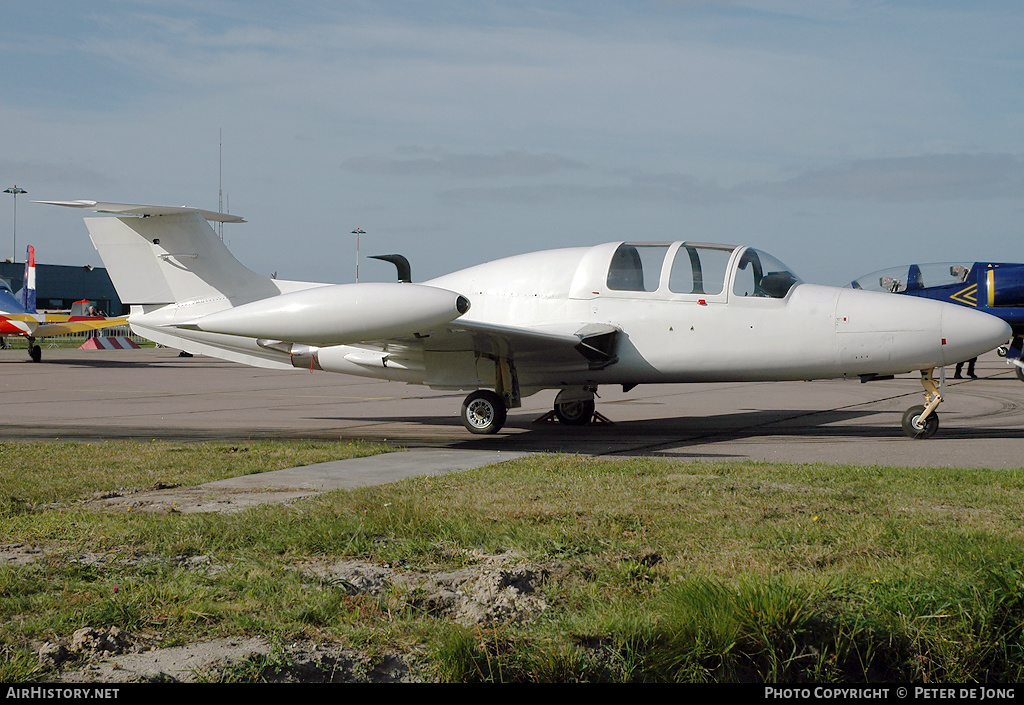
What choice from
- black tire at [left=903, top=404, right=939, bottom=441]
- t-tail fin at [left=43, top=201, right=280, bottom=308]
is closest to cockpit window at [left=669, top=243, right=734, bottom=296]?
black tire at [left=903, top=404, right=939, bottom=441]

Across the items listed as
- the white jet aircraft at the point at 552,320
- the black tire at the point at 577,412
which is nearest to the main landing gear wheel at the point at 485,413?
the white jet aircraft at the point at 552,320

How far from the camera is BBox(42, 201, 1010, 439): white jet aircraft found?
9891 millimetres

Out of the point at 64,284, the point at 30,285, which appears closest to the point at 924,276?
the point at 30,285

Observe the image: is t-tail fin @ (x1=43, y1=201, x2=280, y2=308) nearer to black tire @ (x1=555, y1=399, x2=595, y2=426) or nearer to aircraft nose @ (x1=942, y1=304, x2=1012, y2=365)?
black tire @ (x1=555, y1=399, x2=595, y2=426)

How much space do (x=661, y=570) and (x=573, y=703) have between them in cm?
135

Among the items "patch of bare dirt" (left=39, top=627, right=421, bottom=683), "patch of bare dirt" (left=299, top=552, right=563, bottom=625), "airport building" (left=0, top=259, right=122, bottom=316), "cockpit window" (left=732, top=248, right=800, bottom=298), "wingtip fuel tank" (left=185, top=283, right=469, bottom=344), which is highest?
"airport building" (left=0, top=259, right=122, bottom=316)

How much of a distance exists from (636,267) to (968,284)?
48.3 feet

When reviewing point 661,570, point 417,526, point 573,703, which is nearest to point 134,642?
point 573,703

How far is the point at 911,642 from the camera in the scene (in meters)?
3.65

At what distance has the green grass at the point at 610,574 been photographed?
350cm

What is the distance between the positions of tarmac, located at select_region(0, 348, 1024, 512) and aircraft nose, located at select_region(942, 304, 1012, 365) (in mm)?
1100

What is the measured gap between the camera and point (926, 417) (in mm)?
11406

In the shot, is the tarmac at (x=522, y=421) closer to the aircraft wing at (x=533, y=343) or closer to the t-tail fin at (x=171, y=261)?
the aircraft wing at (x=533, y=343)

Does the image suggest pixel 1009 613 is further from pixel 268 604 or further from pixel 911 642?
pixel 268 604
